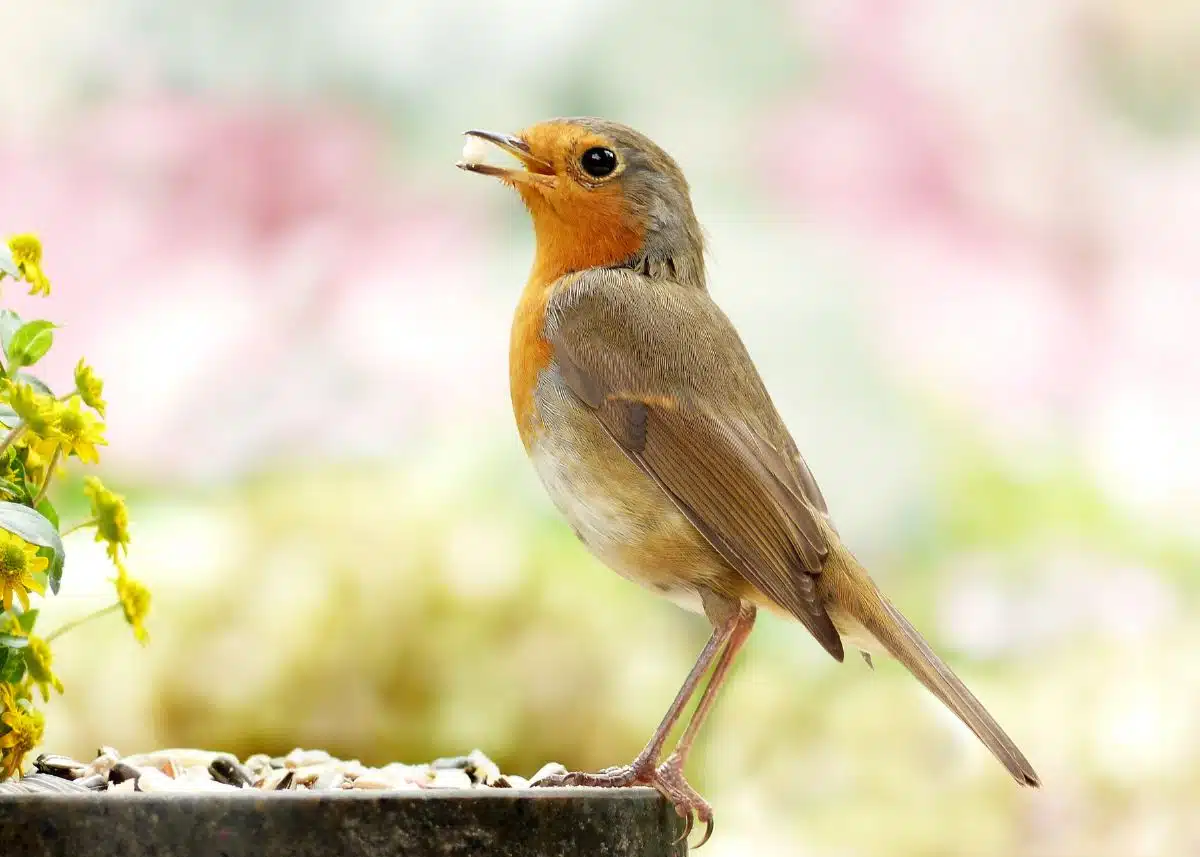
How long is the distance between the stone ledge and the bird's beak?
938 millimetres

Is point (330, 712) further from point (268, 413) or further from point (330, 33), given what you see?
point (330, 33)

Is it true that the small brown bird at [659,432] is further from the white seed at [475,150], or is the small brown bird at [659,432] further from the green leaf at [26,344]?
the green leaf at [26,344]

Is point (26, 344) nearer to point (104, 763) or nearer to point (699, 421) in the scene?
point (104, 763)

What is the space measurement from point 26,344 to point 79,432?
0.09 metres

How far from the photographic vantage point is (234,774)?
174 cm

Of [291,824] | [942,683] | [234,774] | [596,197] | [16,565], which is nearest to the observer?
[291,824]

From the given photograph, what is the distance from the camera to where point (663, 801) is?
151cm

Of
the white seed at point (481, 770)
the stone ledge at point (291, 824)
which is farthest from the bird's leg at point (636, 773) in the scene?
the stone ledge at point (291, 824)

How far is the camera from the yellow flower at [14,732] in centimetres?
142

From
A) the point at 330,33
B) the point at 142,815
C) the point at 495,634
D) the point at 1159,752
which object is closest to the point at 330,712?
the point at 495,634

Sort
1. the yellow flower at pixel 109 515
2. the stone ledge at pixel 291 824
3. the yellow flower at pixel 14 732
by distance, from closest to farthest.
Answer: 1. the stone ledge at pixel 291 824
2. the yellow flower at pixel 14 732
3. the yellow flower at pixel 109 515

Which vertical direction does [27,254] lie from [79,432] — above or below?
above

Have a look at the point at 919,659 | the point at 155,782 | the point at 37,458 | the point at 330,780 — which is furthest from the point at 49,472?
the point at 919,659

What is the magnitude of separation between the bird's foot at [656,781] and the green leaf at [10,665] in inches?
21.0
